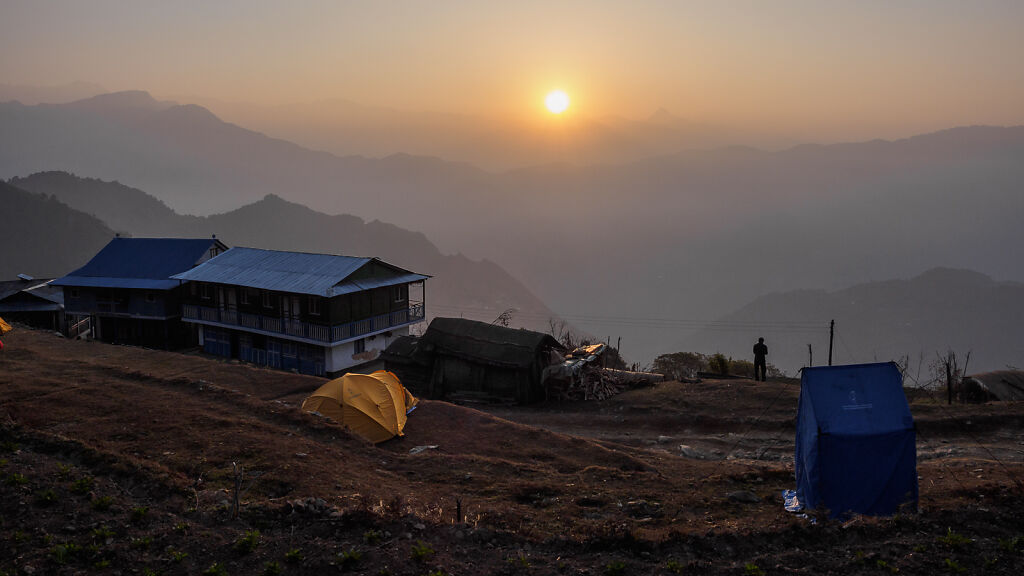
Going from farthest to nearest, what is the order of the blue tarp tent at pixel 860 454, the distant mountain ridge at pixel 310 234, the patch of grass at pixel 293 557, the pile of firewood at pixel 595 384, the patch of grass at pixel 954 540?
1. the distant mountain ridge at pixel 310 234
2. the pile of firewood at pixel 595 384
3. the blue tarp tent at pixel 860 454
4. the patch of grass at pixel 954 540
5. the patch of grass at pixel 293 557

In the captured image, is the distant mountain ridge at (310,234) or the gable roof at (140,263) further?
the distant mountain ridge at (310,234)

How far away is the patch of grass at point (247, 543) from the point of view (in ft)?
28.5

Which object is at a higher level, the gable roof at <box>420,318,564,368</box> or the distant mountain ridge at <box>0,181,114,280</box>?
the distant mountain ridge at <box>0,181,114,280</box>

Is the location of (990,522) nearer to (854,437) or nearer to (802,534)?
(854,437)

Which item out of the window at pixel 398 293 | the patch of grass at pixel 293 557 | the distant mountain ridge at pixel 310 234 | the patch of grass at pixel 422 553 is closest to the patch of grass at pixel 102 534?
the patch of grass at pixel 293 557

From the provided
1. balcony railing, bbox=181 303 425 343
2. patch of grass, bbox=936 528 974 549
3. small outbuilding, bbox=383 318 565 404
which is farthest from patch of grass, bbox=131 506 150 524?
balcony railing, bbox=181 303 425 343

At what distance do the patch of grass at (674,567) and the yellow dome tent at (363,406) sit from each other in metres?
11.1

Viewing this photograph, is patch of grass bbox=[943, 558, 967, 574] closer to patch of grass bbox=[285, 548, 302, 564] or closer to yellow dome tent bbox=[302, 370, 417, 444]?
patch of grass bbox=[285, 548, 302, 564]

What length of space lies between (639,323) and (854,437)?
180 meters

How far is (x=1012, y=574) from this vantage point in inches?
320

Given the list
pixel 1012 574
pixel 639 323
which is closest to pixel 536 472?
pixel 1012 574

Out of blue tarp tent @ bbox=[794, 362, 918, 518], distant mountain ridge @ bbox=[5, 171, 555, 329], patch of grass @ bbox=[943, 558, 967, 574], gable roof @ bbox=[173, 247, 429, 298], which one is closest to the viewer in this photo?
patch of grass @ bbox=[943, 558, 967, 574]

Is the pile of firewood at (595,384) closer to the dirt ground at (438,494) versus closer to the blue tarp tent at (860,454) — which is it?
the dirt ground at (438,494)

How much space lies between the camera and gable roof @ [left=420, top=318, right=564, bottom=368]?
27.4 metres
